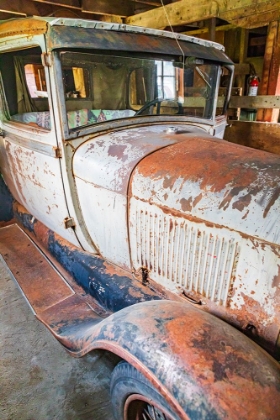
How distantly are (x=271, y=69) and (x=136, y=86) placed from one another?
269 centimetres

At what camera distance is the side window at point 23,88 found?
250 centimetres

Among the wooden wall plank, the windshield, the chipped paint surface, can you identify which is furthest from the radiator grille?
the wooden wall plank

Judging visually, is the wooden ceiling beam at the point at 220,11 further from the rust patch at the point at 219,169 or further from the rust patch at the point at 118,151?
the rust patch at the point at 219,169

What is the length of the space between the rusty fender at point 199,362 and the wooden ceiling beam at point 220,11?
3.51m

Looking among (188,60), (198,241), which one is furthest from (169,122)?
(198,241)

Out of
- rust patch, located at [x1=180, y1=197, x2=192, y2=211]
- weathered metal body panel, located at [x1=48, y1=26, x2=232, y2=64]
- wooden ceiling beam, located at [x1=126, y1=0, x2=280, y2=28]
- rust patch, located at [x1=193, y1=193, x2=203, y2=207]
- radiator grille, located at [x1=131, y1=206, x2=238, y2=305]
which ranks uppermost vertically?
wooden ceiling beam, located at [x1=126, y1=0, x2=280, y2=28]

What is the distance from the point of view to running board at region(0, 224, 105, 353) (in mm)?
1760

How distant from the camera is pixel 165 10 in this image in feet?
11.0

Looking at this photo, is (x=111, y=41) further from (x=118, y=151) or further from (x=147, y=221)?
(x=147, y=221)

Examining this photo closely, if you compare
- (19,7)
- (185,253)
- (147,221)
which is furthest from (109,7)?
(185,253)

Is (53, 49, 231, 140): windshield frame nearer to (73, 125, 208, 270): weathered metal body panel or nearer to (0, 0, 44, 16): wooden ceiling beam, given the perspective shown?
(73, 125, 208, 270): weathered metal body panel

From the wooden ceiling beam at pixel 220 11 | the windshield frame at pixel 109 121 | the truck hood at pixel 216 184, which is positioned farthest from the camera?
the wooden ceiling beam at pixel 220 11

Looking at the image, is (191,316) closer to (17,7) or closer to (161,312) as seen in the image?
(161,312)

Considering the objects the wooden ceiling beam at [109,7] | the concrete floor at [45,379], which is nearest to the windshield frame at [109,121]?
the concrete floor at [45,379]
